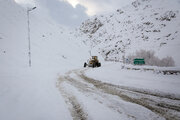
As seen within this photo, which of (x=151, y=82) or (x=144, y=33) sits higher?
(x=144, y=33)

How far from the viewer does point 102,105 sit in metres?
3.81

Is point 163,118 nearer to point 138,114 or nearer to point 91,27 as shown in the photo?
point 138,114

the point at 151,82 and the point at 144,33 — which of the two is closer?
the point at 151,82

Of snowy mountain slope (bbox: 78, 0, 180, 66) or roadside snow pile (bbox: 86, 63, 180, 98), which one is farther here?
snowy mountain slope (bbox: 78, 0, 180, 66)

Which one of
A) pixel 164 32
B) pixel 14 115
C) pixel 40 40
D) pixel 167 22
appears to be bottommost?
pixel 14 115

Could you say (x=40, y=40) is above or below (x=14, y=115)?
above

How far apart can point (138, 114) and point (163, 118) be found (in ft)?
2.22

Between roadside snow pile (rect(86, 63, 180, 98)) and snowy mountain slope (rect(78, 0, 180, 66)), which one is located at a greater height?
snowy mountain slope (rect(78, 0, 180, 66))

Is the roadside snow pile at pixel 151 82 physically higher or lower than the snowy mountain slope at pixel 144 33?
lower

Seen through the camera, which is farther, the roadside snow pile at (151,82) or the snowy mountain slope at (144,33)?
the snowy mountain slope at (144,33)

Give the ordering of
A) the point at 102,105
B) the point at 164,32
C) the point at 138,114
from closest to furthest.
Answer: the point at 138,114 → the point at 102,105 → the point at 164,32

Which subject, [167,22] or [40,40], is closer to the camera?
[40,40]

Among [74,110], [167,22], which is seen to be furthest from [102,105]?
[167,22]

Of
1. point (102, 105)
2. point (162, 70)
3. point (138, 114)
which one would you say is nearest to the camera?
point (138, 114)
